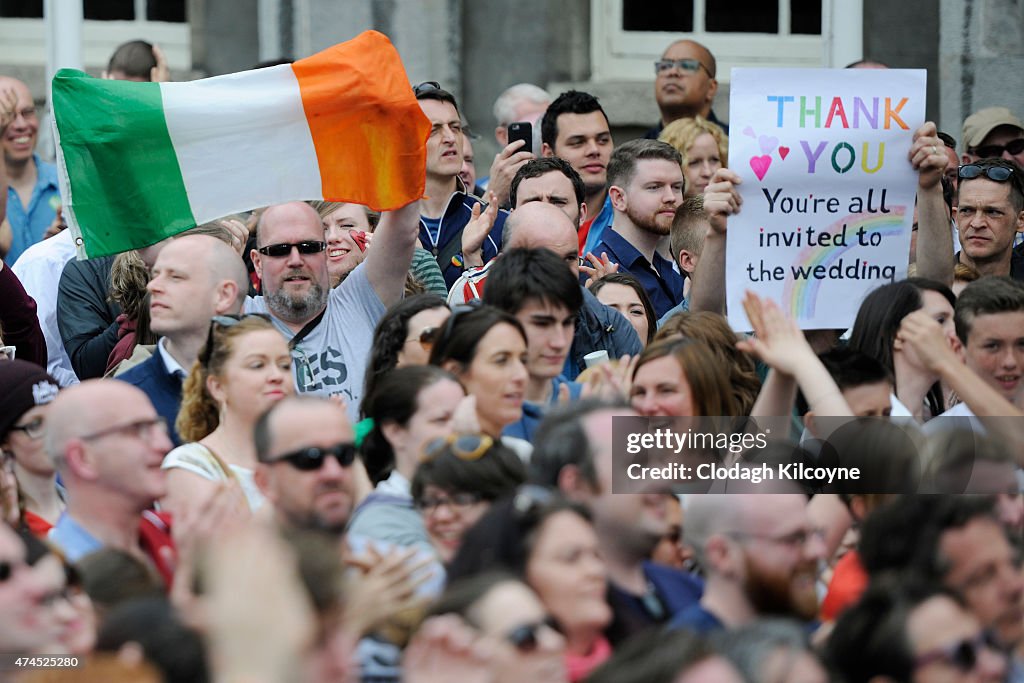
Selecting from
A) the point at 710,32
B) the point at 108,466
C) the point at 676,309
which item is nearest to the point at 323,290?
the point at 676,309

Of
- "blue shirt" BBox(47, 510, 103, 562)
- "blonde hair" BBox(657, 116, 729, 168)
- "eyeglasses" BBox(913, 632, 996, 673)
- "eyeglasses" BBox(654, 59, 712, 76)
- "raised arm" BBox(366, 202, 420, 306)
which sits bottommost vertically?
"blue shirt" BBox(47, 510, 103, 562)

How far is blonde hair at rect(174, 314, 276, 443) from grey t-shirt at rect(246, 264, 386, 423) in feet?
1.75

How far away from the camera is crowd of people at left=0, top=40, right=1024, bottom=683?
4.29 meters

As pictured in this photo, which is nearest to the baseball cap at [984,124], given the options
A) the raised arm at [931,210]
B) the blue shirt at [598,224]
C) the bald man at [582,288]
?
the blue shirt at [598,224]

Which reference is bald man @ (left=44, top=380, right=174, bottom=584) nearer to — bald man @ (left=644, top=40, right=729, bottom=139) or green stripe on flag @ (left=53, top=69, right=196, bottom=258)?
green stripe on flag @ (left=53, top=69, right=196, bottom=258)

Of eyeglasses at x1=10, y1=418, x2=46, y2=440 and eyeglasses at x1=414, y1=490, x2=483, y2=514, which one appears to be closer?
eyeglasses at x1=414, y1=490, x2=483, y2=514

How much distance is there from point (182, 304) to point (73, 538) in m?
1.92

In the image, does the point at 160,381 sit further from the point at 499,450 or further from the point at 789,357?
the point at 789,357

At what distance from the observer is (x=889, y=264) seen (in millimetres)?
7488

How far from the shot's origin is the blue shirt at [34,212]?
9672 millimetres

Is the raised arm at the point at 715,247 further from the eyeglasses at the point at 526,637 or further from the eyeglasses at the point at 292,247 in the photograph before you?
the eyeglasses at the point at 526,637

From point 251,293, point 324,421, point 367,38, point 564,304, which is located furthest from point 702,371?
point 251,293

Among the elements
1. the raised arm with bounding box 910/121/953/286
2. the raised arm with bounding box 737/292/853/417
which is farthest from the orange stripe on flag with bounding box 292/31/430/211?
the raised arm with bounding box 910/121/953/286

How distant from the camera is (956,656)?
4.38 m
